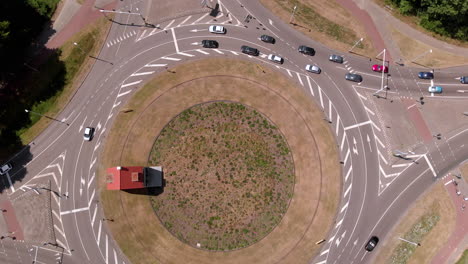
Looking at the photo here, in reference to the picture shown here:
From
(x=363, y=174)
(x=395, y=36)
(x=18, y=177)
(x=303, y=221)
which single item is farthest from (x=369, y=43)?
(x=18, y=177)

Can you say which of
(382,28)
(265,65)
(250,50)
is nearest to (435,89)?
(382,28)

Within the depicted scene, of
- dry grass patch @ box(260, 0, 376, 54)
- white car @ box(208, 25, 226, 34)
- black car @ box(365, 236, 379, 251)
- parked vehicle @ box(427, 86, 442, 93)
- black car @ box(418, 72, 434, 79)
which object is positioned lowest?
black car @ box(365, 236, 379, 251)

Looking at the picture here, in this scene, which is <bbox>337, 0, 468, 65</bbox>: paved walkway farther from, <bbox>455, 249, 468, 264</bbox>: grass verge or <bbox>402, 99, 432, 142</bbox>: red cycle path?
<bbox>455, 249, 468, 264</bbox>: grass verge

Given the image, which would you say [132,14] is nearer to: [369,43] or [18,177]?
[18,177]

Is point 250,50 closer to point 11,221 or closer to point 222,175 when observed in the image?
point 222,175

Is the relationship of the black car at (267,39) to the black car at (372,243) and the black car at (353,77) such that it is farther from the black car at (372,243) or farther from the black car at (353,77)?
the black car at (372,243)

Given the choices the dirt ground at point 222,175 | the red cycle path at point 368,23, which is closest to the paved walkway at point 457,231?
the red cycle path at point 368,23

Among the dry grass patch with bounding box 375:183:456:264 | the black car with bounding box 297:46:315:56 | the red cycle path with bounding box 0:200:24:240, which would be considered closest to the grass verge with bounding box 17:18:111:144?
the red cycle path with bounding box 0:200:24:240

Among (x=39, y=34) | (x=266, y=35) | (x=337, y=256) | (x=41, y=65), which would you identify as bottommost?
(x=337, y=256)
